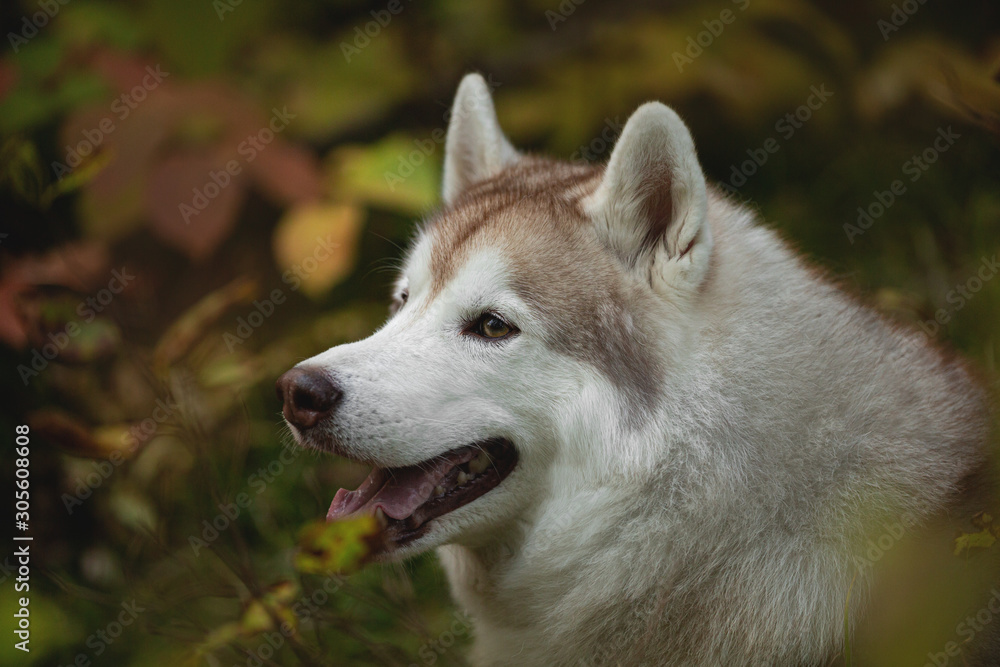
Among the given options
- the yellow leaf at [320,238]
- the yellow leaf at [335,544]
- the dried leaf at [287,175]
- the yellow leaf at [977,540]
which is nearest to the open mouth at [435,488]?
the yellow leaf at [335,544]

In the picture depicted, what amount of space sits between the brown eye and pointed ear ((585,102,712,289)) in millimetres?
536

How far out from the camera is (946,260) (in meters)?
5.86

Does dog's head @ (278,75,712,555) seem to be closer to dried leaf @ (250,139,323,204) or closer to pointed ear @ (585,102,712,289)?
pointed ear @ (585,102,712,289)

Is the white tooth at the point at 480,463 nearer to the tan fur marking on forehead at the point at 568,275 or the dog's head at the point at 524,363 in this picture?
the dog's head at the point at 524,363

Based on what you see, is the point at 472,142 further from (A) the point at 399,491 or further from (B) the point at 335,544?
(B) the point at 335,544

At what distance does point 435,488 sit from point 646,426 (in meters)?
0.82

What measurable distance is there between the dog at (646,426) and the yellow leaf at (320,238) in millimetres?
1418

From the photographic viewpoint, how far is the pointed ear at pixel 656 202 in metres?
3.16

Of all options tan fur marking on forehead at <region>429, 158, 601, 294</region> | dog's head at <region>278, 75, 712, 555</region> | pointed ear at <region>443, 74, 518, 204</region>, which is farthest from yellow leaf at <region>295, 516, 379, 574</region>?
pointed ear at <region>443, 74, 518, 204</region>

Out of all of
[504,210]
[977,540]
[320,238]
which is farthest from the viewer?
[320,238]

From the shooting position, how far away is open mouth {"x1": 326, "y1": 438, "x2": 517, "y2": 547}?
3.25 metres

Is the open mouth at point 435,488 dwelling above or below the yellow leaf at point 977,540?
below

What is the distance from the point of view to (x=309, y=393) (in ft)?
10.1

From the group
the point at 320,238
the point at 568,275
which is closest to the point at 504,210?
the point at 568,275
